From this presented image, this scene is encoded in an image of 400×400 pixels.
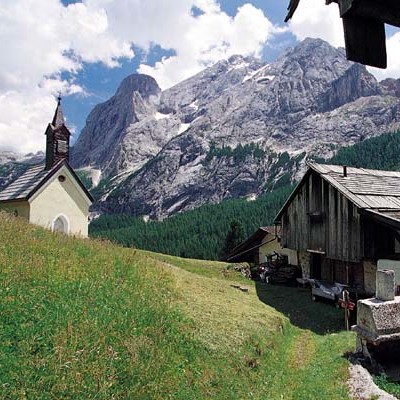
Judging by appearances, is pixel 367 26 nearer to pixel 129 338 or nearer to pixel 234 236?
pixel 129 338

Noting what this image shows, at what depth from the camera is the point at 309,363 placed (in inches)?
504

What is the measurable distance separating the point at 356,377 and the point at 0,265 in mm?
10438

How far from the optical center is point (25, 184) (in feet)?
88.2

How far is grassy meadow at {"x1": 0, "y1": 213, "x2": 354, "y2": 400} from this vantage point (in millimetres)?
7184

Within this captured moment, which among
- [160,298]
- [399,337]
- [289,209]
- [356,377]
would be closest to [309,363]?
[356,377]

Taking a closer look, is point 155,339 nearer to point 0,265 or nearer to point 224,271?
point 0,265

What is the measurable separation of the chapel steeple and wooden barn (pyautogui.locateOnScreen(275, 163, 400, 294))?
17788mm

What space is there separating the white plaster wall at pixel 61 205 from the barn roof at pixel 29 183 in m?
0.42

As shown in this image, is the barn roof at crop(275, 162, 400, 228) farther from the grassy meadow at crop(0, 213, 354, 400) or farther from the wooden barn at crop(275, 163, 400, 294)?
the grassy meadow at crop(0, 213, 354, 400)

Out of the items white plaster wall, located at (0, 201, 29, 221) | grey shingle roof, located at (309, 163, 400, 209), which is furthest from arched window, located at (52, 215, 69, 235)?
grey shingle roof, located at (309, 163, 400, 209)

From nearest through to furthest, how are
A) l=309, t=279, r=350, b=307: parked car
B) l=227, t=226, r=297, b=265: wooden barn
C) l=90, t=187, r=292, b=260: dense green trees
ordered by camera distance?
l=309, t=279, r=350, b=307: parked car
l=227, t=226, r=297, b=265: wooden barn
l=90, t=187, r=292, b=260: dense green trees

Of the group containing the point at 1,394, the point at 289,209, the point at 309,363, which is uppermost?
the point at 289,209

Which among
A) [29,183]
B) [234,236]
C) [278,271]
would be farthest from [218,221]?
[29,183]

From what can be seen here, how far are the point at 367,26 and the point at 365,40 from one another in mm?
137
